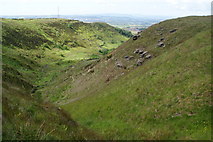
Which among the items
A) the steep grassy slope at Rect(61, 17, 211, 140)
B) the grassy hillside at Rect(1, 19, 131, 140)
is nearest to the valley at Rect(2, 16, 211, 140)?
the steep grassy slope at Rect(61, 17, 211, 140)

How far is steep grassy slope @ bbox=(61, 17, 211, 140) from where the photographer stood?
21.2 meters

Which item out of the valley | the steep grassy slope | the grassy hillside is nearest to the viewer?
the grassy hillside

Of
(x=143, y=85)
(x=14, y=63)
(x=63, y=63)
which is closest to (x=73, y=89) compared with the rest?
(x=143, y=85)

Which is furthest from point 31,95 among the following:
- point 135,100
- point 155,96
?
point 155,96

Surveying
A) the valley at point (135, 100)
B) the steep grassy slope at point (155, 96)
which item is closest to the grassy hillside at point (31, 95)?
the valley at point (135, 100)

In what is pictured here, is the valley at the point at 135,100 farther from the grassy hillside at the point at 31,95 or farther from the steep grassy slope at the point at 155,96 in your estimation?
the grassy hillside at the point at 31,95

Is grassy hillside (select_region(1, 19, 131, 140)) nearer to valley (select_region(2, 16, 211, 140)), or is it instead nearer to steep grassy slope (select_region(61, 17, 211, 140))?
valley (select_region(2, 16, 211, 140))

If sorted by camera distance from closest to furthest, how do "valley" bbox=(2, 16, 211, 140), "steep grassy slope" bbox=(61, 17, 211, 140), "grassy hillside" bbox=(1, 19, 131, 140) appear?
"grassy hillside" bbox=(1, 19, 131, 140) → "valley" bbox=(2, 16, 211, 140) → "steep grassy slope" bbox=(61, 17, 211, 140)

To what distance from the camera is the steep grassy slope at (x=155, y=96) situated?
21.2 metres

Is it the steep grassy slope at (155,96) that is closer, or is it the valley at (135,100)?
the valley at (135,100)

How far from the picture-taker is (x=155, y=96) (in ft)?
91.2

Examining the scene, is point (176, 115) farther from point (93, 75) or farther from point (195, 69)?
point (93, 75)

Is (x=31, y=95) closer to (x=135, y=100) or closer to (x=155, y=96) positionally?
(x=135, y=100)

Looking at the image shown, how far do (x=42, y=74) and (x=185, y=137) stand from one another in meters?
74.7
